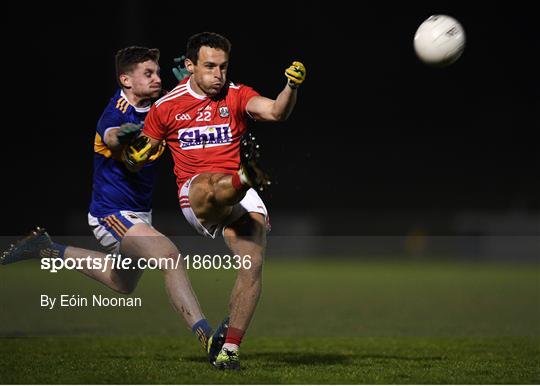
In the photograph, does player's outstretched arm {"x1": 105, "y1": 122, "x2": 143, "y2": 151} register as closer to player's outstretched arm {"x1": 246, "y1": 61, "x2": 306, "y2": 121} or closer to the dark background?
player's outstretched arm {"x1": 246, "y1": 61, "x2": 306, "y2": 121}

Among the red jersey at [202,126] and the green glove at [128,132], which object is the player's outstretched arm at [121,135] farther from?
the red jersey at [202,126]

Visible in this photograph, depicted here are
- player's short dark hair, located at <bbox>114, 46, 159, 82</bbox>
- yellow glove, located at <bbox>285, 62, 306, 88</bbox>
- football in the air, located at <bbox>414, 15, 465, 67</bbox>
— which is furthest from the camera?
player's short dark hair, located at <bbox>114, 46, 159, 82</bbox>

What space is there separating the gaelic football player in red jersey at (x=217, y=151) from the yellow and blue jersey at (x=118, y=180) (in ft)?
1.44

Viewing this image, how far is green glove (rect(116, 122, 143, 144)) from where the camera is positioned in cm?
562

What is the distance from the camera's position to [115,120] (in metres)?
6.09

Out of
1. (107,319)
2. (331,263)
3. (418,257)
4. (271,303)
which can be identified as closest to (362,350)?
(107,319)

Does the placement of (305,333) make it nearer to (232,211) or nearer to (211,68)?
(232,211)

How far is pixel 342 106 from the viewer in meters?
21.9

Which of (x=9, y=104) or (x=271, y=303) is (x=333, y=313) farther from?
(x=9, y=104)

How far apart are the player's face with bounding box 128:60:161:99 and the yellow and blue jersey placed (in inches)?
3.8

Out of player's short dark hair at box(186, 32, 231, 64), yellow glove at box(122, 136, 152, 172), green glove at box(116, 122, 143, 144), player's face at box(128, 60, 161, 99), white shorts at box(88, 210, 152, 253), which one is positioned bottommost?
white shorts at box(88, 210, 152, 253)

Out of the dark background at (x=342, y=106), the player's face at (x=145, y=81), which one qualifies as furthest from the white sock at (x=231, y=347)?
the dark background at (x=342, y=106)

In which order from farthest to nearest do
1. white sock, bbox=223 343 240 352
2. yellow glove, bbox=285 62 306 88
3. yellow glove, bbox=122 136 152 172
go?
yellow glove, bbox=122 136 152 172, white sock, bbox=223 343 240 352, yellow glove, bbox=285 62 306 88

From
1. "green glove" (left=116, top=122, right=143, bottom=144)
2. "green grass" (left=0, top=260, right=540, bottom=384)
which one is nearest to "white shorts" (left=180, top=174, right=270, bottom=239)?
"green glove" (left=116, top=122, right=143, bottom=144)
